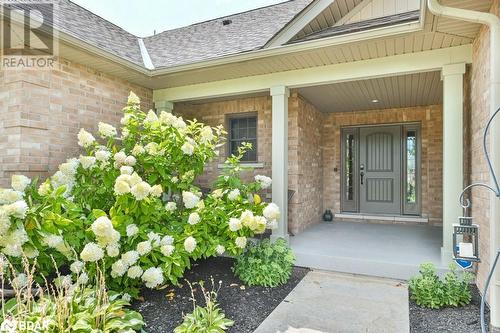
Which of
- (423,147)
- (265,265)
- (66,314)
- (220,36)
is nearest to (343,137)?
(423,147)

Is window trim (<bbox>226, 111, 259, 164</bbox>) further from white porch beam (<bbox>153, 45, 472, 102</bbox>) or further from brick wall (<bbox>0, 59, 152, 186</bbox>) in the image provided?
brick wall (<bbox>0, 59, 152, 186</bbox>)

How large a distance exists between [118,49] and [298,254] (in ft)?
13.5

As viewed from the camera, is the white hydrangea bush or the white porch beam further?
the white porch beam

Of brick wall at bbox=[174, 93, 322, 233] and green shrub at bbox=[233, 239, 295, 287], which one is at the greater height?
brick wall at bbox=[174, 93, 322, 233]

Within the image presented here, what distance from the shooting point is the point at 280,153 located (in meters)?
4.39

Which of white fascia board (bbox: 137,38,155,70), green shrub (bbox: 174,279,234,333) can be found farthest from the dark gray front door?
green shrub (bbox: 174,279,234,333)

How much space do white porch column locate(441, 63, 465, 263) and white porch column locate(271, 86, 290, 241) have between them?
1977mm

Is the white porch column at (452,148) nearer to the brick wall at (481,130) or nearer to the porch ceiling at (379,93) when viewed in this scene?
the brick wall at (481,130)

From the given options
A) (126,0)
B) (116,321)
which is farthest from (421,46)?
(126,0)

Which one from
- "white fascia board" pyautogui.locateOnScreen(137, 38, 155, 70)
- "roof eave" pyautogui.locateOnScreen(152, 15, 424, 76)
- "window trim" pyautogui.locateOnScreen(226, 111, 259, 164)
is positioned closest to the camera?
"roof eave" pyautogui.locateOnScreen(152, 15, 424, 76)

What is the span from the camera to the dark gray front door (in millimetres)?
6508

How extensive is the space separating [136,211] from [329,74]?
301 cm

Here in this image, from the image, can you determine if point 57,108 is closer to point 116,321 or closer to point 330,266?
point 116,321

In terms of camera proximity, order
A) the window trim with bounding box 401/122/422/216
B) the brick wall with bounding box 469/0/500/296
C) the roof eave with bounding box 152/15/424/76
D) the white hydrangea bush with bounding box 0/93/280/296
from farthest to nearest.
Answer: the window trim with bounding box 401/122/422/216 → the roof eave with bounding box 152/15/424/76 → the brick wall with bounding box 469/0/500/296 → the white hydrangea bush with bounding box 0/93/280/296
